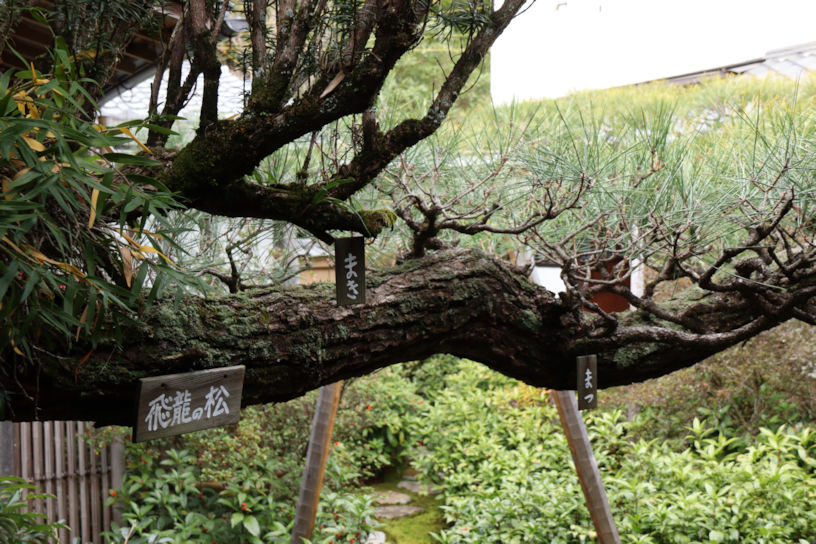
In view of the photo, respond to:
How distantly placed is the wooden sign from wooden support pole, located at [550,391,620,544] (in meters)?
2.00

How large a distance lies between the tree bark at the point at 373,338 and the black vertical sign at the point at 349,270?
2.4 inches

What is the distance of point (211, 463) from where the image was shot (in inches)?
142

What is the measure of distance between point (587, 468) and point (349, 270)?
80.8 inches

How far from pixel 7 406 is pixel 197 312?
1.08ft

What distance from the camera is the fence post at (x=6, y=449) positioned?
9.51 feet

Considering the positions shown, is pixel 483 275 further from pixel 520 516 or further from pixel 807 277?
pixel 520 516

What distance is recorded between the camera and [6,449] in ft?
9.59

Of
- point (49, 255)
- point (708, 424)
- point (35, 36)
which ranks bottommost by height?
point (708, 424)

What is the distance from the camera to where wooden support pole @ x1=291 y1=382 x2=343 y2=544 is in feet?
9.46

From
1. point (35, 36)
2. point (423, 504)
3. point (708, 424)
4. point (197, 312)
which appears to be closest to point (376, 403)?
point (423, 504)

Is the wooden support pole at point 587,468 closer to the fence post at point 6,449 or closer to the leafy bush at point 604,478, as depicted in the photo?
the leafy bush at point 604,478

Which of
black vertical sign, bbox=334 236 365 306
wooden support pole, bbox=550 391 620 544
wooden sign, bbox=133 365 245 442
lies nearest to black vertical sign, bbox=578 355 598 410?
black vertical sign, bbox=334 236 365 306

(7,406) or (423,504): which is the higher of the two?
(7,406)

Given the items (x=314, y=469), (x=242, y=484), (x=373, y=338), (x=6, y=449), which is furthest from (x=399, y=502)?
(x=373, y=338)
